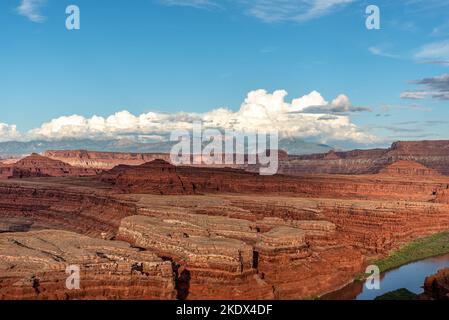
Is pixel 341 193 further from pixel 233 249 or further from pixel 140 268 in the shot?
pixel 140 268

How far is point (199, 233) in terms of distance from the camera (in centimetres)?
4597

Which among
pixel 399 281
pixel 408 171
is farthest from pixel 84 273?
pixel 408 171

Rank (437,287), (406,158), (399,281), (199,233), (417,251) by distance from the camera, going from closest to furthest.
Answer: (437,287), (199,233), (399,281), (417,251), (406,158)

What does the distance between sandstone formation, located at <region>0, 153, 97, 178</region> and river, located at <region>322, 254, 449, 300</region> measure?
101 metres

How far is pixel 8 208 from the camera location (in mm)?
84625

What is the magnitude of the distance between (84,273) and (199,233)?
17685 mm

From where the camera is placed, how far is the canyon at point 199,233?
3078 centimetres

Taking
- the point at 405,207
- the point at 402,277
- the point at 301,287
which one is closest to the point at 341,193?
the point at 405,207

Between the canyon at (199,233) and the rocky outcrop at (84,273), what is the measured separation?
0.06m

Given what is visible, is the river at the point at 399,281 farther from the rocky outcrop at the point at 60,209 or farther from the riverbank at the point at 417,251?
the rocky outcrop at the point at 60,209

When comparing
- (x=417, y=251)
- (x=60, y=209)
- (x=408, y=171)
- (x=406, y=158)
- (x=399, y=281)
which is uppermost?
(x=406, y=158)

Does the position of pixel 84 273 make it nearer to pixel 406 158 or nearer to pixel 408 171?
pixel 408 171

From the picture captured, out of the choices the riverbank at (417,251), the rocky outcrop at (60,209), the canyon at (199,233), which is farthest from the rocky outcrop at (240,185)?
the riverbank at (417,251)
